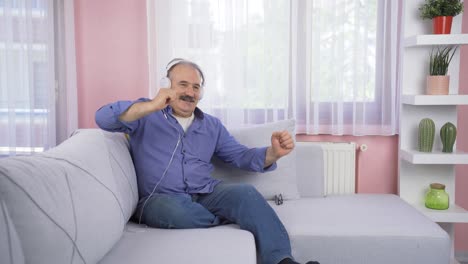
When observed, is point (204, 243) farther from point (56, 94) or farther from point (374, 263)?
point (56, 94)

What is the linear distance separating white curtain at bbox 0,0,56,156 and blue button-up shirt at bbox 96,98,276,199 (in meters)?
0.94

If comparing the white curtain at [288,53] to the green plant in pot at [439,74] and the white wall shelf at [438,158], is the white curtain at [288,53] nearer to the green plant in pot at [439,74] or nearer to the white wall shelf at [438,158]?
the green plant in pot at [439,74]

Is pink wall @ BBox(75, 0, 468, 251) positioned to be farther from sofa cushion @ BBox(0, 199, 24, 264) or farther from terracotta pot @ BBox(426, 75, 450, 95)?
sofa cushion @ BBox(0, 199, 24, 264)

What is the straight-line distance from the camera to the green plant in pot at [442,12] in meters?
2.40

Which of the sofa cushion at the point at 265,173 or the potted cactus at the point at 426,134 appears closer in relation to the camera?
the sofa cushion at the point at 265,173

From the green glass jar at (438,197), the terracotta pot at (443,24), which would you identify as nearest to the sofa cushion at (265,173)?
the green glass jar at (438,197)

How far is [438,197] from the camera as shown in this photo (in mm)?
2488

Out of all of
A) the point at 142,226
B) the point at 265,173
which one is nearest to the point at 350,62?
the point at 265,173

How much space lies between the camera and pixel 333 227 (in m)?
1.96

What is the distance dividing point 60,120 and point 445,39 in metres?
2.26

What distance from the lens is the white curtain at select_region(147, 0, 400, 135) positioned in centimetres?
269

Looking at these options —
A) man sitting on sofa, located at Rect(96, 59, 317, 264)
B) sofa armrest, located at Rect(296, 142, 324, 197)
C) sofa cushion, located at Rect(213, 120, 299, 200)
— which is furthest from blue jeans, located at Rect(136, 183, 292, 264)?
sofa armrest, located at Rect(296, 142, 324, 197)

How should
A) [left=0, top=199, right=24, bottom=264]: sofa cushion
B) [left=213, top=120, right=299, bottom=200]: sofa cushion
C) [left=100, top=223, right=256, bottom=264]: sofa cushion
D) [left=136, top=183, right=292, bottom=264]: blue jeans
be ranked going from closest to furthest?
1. [left=0, top=199, right=24, bottom=264]: sofa cushion
2. [left=100, top=223, right=256, bottom=264]: sofa cushion
3. [left=136, top=183, right=292, bottom=264]: blue jeans
4. [left=213, top=120, right=299, bottom=200]: sofa cushion

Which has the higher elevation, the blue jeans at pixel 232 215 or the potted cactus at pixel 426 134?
the potted cactus at pixel 426 134
